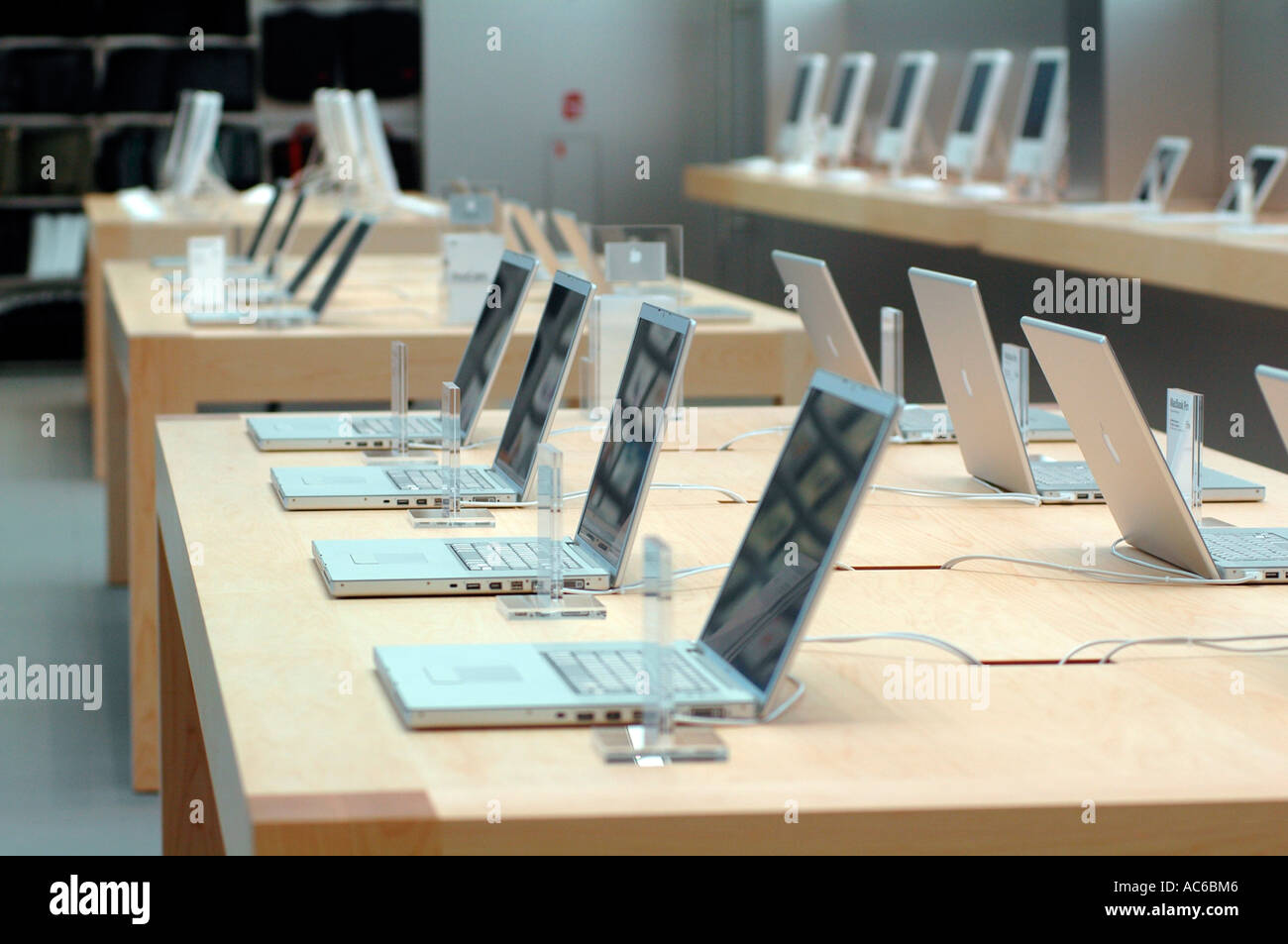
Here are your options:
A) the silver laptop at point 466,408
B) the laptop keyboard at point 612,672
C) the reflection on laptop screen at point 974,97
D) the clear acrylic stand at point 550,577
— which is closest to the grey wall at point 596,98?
the reflection on laptop screen at point 974,97

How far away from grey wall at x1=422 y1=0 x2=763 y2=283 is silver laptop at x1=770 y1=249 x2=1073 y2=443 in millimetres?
6676

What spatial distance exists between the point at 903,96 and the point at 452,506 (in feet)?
20.3

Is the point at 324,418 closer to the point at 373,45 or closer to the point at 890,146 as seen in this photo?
the point at 890,146

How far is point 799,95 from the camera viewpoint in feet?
30.1

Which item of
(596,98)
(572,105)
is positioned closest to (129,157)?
(572,105)

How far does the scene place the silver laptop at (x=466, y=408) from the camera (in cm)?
265

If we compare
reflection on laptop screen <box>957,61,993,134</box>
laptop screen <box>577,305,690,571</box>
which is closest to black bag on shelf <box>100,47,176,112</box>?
reflection on laptop screen <box>957,61,993,134</box>

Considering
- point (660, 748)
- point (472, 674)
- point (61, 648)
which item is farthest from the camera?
point (61, 648)

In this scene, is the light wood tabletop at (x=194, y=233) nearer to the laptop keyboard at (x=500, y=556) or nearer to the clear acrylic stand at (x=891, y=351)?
the clear acrylic stand at (x=891, y=351)

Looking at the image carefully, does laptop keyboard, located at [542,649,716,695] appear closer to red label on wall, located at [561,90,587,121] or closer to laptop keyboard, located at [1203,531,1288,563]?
laptop keyboard, located at [1203,531,1288,563]

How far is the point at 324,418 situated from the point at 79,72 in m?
6.81

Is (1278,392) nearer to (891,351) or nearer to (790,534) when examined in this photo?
(790,534)

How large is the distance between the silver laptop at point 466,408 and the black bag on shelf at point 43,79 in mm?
6792
